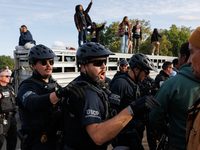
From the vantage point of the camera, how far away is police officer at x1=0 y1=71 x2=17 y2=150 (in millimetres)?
4281

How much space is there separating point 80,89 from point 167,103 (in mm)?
1226

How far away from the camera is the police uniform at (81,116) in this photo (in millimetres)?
1644

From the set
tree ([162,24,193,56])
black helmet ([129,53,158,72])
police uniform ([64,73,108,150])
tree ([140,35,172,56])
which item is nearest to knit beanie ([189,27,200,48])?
police uniform ([64,73,108,150])

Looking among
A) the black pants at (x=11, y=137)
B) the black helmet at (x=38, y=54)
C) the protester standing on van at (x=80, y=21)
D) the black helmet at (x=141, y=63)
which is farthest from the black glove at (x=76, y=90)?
the protester standing on van at (x=80, y=21)

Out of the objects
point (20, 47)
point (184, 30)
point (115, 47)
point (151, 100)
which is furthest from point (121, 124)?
point (184, 30)

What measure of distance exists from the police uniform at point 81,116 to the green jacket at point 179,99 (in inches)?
35.9

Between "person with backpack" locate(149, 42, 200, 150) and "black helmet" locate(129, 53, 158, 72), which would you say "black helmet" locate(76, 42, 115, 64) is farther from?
"black helmet" locate(129, 53, 158, 72)

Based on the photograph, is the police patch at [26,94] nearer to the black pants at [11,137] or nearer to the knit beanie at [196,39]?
the knit beanie at [196,39]

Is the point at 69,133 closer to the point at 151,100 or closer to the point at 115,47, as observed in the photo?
the point at 151,100

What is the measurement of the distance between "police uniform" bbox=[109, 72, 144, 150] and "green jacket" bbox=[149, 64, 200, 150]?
75cm

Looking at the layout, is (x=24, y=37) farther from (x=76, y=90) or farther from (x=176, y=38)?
(x=176, y=38)

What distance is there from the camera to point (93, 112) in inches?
64.5

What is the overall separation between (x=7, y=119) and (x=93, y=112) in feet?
12.2

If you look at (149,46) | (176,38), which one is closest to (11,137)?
(149,46)
